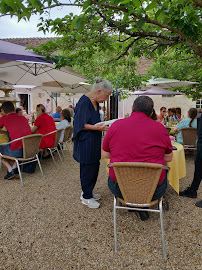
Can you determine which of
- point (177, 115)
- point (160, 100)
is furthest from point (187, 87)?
point (160, 100)

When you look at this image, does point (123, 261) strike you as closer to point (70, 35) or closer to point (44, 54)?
point (44, 54)

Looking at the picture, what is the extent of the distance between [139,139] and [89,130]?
0.90m

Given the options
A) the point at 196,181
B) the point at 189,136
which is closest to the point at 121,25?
the point at 196,181

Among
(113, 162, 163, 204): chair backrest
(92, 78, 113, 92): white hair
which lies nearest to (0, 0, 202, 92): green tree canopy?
(92, 78, 113, 92): white hair

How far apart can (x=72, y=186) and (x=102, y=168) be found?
4.62 ft

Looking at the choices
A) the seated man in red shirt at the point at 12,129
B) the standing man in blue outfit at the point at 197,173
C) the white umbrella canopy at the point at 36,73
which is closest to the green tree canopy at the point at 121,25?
the white umbrella canopy at the point at 36,73

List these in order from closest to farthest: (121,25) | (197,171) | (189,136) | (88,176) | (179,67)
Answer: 1. (88,176)
2. (197,171)
3. (121,25)
4. (189,136)
5. (179,67)

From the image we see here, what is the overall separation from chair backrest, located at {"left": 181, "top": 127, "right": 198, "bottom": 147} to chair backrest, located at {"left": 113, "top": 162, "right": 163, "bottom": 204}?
149 inches

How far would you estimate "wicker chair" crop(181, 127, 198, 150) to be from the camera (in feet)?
17.9

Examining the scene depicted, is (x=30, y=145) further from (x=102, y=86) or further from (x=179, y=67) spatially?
(x=179, y=67)

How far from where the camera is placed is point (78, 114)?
2.84 m

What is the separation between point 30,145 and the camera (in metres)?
4.01

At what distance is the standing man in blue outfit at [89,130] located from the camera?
2.81 metres

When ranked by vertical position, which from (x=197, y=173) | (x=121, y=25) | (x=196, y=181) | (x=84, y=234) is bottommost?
(x=84, y=234)
